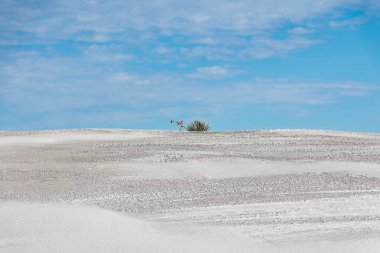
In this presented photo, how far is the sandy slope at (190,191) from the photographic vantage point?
5.80 m

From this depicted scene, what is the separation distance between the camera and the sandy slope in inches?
229

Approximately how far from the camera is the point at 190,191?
8.74 metres

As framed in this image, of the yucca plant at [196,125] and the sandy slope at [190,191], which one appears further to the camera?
the yucca plant at [196,125]

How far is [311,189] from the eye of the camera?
28.7 ft

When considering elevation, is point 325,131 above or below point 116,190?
above

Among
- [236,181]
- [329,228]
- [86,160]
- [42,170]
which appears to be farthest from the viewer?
[86,160]

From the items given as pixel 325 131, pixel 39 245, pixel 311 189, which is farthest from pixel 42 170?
pixel 325 131

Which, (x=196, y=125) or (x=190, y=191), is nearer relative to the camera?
(x=190, y=191)

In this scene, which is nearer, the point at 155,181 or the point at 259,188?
the point at 259,188

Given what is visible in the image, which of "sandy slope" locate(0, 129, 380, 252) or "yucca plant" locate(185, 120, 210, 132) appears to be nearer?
"sandy slope" locate(0, 129, 380, 252)

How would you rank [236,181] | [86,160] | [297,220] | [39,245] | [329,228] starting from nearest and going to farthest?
[39,245]
[329,228]
[297,220]
[236,181]
[86,160]

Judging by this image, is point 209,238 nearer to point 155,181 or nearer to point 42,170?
point 155,181

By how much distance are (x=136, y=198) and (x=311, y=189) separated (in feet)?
7.89

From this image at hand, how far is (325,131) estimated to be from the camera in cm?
1485
